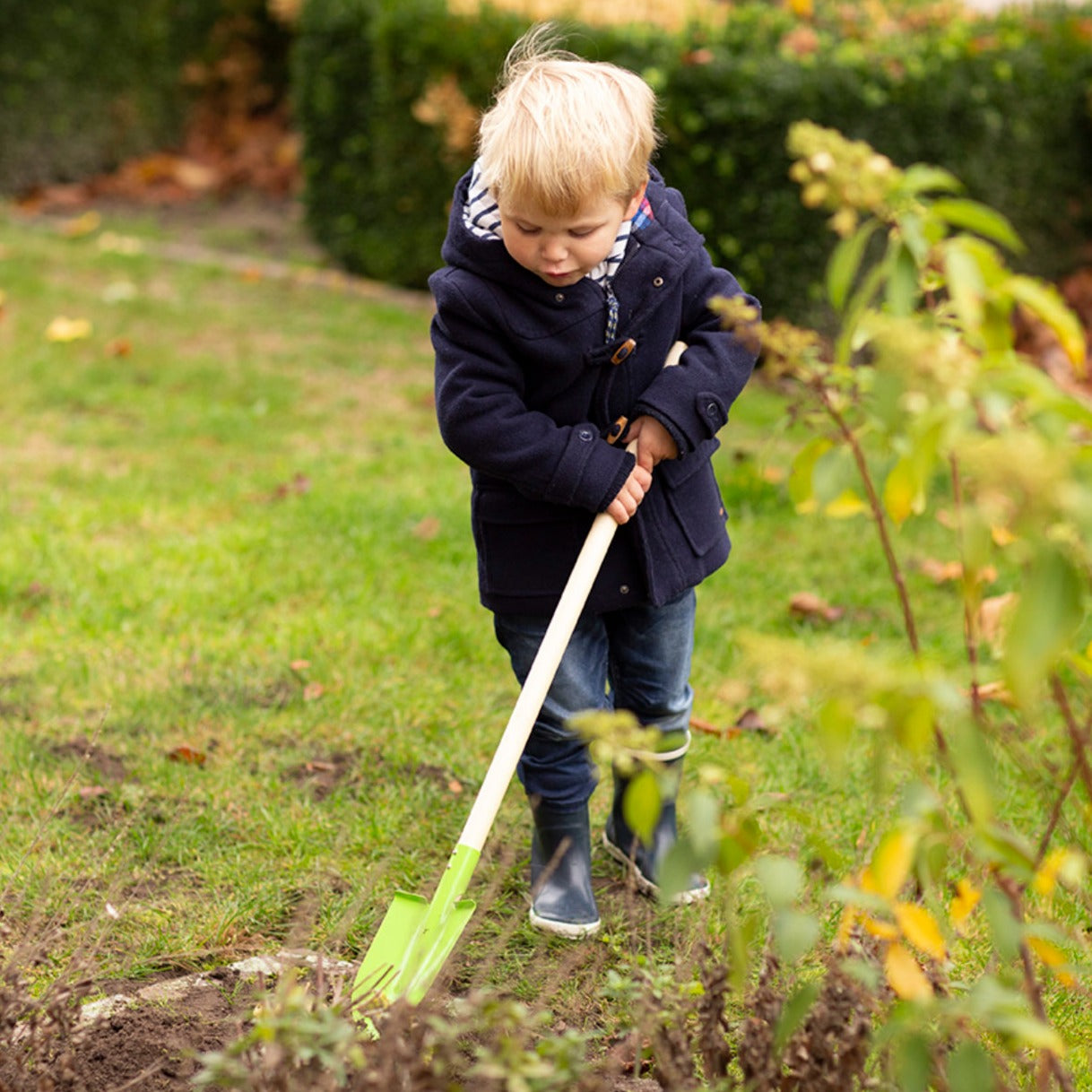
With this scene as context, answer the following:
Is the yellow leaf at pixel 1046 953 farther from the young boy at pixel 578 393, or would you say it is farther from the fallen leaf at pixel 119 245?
the fallen leaf at pixel 119 245

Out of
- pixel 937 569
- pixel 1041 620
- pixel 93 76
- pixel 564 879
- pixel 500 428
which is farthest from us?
pixel 93 76

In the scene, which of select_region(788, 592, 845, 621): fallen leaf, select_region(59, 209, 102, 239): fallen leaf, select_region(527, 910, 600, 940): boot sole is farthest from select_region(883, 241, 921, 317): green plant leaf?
select_region(59, 209, 102, 239): fallen leaf

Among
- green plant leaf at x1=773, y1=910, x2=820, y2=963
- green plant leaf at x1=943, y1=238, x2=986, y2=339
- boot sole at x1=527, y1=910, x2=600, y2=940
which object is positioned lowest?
boot sole at x1=527, y1=910, x2=600, y2=940

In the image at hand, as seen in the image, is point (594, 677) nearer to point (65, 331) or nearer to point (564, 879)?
point (564, 879)

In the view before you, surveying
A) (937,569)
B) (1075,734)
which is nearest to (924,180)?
(1075,734)

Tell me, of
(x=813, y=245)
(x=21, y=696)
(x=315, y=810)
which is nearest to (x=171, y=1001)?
(x=315, y=810)

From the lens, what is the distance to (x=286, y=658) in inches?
136

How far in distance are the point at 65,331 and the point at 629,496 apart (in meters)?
4.24

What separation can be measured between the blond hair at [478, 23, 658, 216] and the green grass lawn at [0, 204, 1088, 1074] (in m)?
0.52

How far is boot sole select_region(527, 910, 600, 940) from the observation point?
2.49 metres

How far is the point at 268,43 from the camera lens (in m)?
8.79

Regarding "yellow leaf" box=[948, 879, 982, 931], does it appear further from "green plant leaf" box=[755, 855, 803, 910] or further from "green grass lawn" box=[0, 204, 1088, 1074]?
"green plant leaf" box=[755, 855, 803, 910]

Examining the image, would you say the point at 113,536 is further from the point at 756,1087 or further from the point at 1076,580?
the point at 1076,580

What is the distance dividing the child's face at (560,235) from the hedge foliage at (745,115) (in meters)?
2.81
